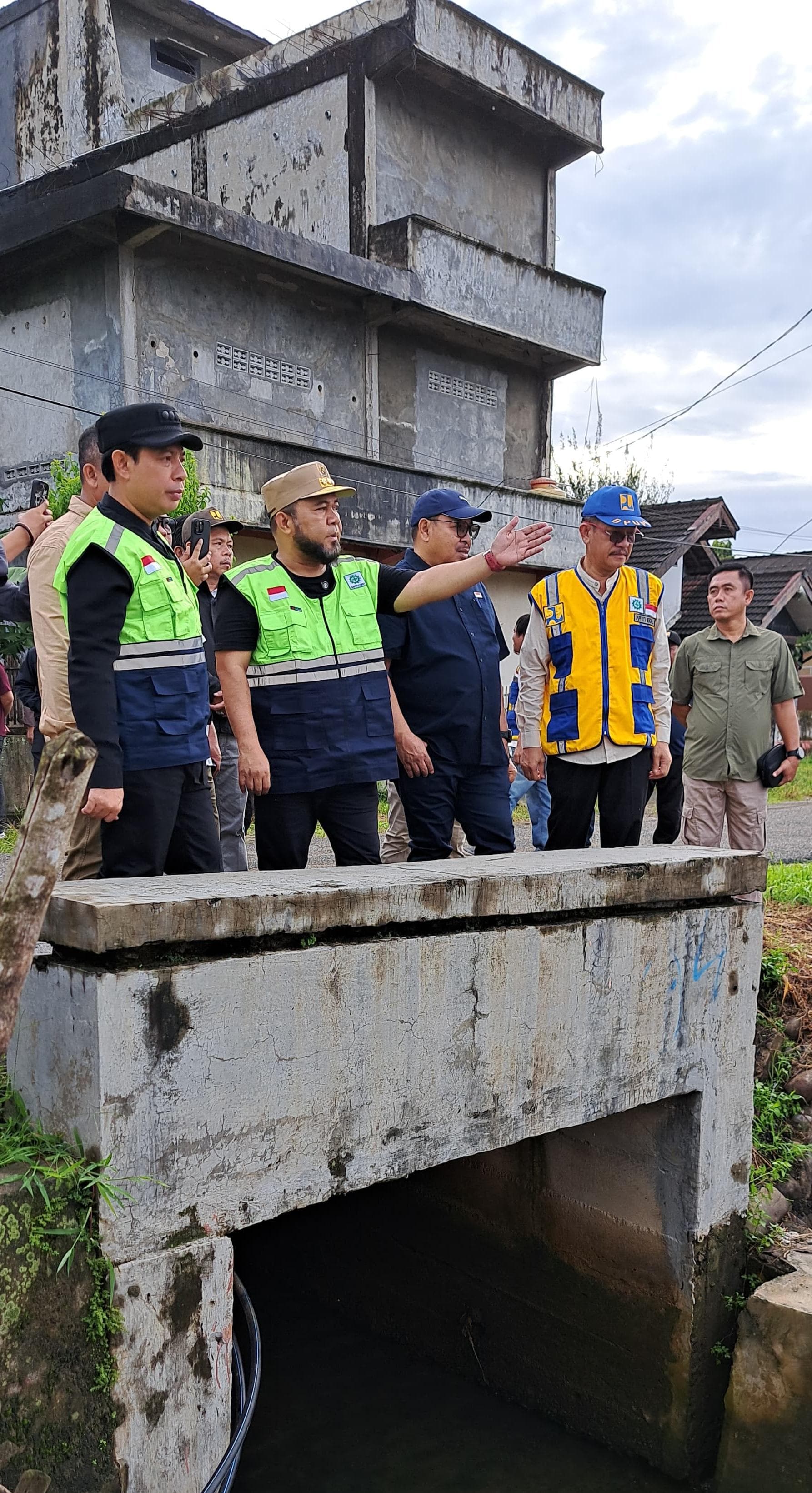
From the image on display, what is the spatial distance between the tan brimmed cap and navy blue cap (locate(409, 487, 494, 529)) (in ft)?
2.26

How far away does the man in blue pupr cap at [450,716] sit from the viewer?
451cm

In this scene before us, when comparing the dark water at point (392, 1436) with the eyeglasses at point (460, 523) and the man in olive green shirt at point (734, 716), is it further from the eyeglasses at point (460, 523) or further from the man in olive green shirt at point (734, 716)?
the eyeglasses at point (460, 523)

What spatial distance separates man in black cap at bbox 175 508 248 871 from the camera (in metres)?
5.98

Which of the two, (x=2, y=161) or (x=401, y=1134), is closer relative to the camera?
(x=401, y=1134)

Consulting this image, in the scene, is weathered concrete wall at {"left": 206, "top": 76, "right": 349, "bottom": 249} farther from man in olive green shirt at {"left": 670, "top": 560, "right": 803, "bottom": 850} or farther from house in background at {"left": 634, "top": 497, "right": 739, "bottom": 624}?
man in olive green shirt at {"left": 670, "top": 560, "right": 803, "bottom": 850}

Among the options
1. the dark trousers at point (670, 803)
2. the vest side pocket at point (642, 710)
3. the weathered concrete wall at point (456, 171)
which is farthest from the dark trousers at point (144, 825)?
the weathered concrete wall at point (456, 171)

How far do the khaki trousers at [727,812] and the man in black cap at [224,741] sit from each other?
2375mm

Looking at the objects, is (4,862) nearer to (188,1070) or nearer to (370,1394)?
(370,1394)

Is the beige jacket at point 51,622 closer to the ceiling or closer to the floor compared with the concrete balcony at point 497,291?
closer to the floor

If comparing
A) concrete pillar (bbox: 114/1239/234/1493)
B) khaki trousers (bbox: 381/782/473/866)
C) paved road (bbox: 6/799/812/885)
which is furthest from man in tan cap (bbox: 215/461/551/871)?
paved road (bbox: 6/799/812/885)

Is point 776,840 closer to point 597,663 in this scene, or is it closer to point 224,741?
point 224,741

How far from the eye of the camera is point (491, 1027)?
3.16 m

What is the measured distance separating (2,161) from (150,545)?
21.1m

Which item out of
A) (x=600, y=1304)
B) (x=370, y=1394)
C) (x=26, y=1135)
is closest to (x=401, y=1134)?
(x=26, y=1135)
